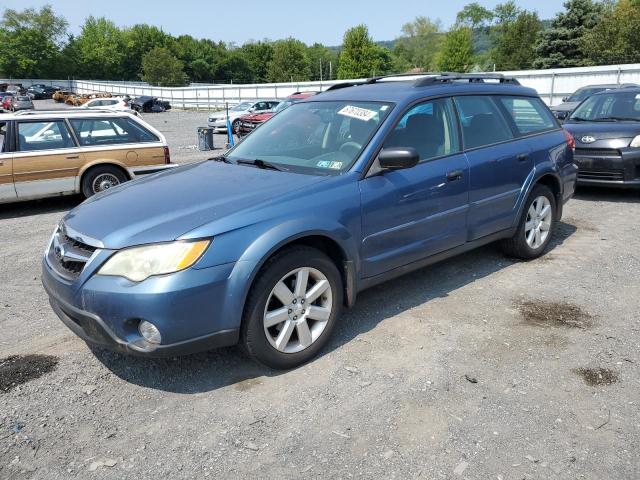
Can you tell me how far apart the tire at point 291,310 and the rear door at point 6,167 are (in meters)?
6.30

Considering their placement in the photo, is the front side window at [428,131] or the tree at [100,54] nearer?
the front side window at [428,131]

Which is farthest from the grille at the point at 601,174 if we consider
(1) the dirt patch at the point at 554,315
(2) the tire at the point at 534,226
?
(1) the dirt patch at the point at 554,315

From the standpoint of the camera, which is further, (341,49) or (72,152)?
(341,49)

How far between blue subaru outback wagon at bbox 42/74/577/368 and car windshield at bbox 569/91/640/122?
437 cm

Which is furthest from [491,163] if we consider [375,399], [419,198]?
[375,399]

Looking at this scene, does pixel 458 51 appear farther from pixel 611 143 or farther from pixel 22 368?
pixel 22 368

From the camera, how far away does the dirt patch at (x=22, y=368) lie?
341cm

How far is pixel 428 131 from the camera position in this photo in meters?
4.35

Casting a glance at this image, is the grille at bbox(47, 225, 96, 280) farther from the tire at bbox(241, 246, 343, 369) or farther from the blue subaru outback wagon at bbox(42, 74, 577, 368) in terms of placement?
the tire at bbox(241, 246, 343, 369)

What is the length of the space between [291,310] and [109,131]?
21.7 feet

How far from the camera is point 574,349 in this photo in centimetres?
372

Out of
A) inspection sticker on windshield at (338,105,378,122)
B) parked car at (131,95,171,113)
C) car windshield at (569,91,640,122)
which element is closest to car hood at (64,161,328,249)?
inspection sticker on windshield at (338,105,378,122)

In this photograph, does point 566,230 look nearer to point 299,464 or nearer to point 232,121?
point 299,464

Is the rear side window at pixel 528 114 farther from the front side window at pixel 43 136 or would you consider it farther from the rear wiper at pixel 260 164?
the front side window at pixel 43 136
